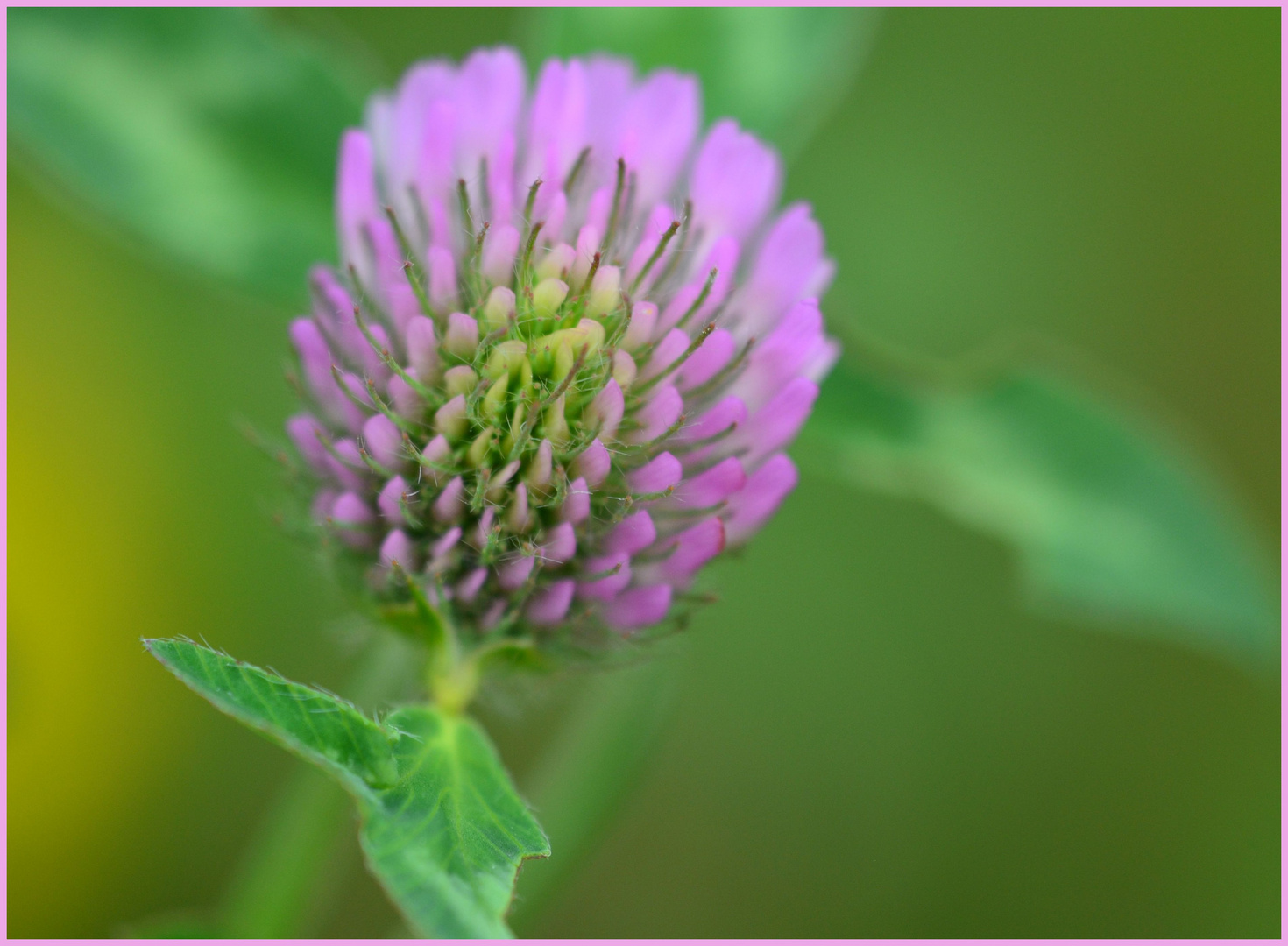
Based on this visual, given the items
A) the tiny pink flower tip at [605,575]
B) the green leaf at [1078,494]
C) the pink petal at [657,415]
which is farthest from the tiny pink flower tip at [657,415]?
the green leaf at [1078,494]

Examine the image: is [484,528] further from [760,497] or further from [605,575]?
[760,497]

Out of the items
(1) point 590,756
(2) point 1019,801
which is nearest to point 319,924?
(1) point 590,756

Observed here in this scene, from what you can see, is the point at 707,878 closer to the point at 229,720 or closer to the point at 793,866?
the point at 793,866

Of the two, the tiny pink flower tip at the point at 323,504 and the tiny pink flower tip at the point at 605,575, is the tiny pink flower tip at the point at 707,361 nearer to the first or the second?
the tiny pink flower tip at the point at 605,575

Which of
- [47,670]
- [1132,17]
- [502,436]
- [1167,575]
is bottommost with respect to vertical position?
[47,670]

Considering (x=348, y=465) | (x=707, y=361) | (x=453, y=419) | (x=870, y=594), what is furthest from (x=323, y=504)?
(x=870, y=594)

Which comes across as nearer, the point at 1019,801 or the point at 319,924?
the point at 319,924

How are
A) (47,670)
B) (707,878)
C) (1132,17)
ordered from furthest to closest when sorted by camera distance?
1. (1132,17)
2. (707,878)
3. (47,670)

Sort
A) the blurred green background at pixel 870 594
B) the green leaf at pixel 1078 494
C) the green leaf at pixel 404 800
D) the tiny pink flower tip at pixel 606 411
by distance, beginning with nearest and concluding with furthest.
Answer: the green leaf at pixel 404 800 → the tiny pink flower tip at pixel 606 411 → the green leaf at pixel 1078 494 → the blurred green background at pixel 870 594
